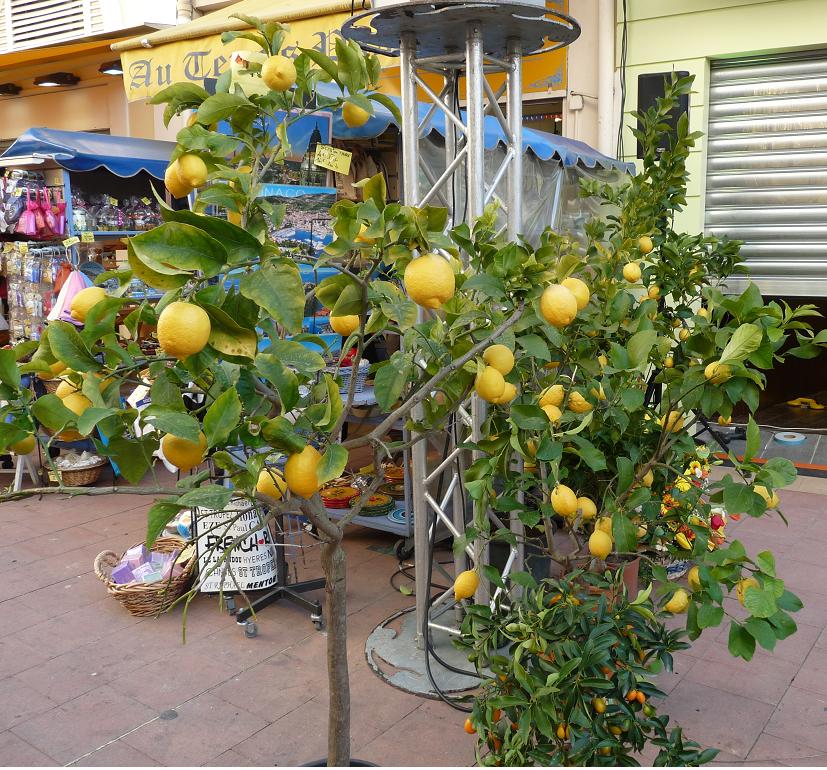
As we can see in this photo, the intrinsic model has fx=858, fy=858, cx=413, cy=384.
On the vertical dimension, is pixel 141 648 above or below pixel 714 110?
below

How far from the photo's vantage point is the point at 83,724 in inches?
143

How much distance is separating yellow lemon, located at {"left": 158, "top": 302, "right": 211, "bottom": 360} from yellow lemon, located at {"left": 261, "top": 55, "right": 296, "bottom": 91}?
669 mm

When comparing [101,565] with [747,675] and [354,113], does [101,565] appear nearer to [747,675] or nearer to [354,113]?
[747,675]

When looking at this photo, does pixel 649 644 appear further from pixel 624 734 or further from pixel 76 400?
pixel 76 400

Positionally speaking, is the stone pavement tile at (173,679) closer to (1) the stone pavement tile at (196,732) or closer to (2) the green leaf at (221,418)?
(1) the stone pavement tile at (196,732)

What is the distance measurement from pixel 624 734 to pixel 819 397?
8.74 metres

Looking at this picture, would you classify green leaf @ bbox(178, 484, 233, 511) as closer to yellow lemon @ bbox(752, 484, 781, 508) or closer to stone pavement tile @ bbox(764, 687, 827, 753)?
yellow lemon @ bbox(752, 484, 781, 508)

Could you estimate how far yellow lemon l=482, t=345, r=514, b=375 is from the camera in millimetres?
2119

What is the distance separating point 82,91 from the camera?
474 inches

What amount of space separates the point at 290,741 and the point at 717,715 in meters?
1.78

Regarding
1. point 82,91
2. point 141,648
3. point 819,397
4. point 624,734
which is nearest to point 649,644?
point 624,734

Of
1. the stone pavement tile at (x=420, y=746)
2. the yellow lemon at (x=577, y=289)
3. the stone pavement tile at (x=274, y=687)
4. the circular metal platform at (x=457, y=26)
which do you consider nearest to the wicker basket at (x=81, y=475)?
the stone pavement tile at (x=274, y=687)

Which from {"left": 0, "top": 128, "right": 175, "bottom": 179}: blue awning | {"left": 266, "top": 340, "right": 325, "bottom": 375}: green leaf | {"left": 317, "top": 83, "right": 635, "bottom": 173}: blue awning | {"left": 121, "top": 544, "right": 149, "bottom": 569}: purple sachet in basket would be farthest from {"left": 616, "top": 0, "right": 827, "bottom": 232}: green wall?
{"left": 266, "top": 340, "right": 325, "bottom": 375}: green leaf

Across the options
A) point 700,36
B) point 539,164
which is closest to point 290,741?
point 539,164
